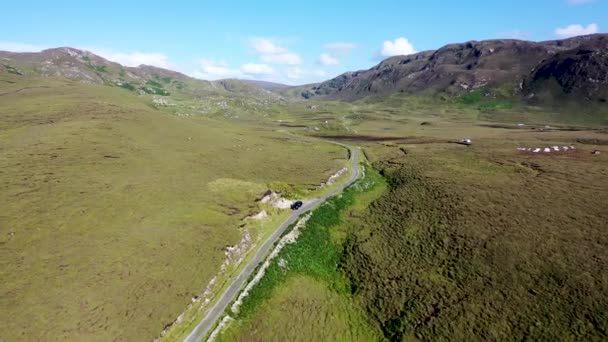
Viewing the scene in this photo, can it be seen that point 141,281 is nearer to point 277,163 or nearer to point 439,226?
point 439,226

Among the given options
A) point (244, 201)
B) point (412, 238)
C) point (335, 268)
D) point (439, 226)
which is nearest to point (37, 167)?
point (244, 201)

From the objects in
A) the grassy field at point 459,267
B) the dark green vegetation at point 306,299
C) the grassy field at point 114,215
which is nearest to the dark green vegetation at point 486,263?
the grassy field at point 459,267

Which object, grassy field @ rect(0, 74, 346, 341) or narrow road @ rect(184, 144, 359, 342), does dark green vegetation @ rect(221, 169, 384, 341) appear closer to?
narrow road @ rect(184, 144, 359, 342)

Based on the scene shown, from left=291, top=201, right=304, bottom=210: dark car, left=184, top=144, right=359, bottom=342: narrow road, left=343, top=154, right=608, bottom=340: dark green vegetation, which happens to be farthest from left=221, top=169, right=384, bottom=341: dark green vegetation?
left=291, top=201, right=304, bottom=210: dark car

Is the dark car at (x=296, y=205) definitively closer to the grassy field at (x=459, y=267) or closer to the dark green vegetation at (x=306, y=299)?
the dark green vegetation at (x=306, y=299)

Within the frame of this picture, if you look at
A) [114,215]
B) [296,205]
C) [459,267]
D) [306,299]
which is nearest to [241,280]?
[306,299]

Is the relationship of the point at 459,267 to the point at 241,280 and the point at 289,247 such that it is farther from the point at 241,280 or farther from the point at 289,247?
the point at 241,280
